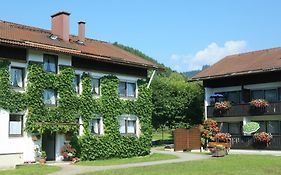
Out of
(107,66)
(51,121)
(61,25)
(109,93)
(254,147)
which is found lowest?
(254,147)

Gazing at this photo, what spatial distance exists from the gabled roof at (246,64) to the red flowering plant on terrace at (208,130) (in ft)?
14.2

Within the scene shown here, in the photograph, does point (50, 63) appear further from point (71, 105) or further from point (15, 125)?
point (15, 125)

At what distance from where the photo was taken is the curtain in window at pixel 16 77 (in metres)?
27.4

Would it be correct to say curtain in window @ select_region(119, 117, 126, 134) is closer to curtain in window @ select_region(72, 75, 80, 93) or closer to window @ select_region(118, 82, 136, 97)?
window @ select_region(118, 82, 136, 97)

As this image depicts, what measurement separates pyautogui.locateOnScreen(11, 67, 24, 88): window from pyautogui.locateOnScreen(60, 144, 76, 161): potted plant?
5.09m

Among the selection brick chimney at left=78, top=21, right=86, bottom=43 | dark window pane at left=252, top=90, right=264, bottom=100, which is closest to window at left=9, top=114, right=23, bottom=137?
brick chimney at left=78, top=21, right=86, bottom=43

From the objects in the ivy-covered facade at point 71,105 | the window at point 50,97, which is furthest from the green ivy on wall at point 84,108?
the window at point 50,97

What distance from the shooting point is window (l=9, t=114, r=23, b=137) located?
26875 millimetres

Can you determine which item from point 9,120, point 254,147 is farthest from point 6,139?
point 254,147

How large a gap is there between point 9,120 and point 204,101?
21.2 meters

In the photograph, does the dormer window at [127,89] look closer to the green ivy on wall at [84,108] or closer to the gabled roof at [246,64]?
the green ivy on wall at [84,108]

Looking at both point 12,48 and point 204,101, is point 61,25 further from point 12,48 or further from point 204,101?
point 204,101

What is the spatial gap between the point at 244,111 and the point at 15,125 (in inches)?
793

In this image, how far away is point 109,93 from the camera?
32531 millimetres
